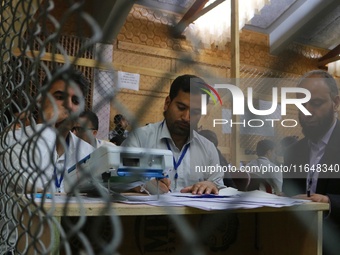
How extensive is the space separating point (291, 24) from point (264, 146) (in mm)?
1712

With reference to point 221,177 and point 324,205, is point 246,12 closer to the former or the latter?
point 221,177

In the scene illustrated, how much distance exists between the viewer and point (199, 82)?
1391mm

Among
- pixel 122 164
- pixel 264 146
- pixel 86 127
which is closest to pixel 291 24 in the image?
pixel 264 146

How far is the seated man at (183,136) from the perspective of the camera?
132cm

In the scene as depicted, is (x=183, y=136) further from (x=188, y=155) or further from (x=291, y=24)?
(x=291, y=24)

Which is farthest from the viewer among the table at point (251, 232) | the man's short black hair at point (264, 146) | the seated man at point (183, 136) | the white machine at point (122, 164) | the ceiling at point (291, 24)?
the ceiling at point (291, 24)

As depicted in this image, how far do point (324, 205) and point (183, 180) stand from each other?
0.64m

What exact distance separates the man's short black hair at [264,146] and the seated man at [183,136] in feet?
4.23

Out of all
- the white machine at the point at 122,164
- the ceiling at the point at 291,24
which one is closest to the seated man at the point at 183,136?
the white machine at the point at 122,164

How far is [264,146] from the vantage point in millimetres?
2719

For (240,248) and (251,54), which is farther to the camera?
(251,54)

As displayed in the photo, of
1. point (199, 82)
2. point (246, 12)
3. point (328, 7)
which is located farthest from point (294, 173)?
point (246, 12)

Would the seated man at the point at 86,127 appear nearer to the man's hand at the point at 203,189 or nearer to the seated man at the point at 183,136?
the man's hand at the point at 203,189

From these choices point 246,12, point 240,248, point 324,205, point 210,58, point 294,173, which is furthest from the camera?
point 210,58
